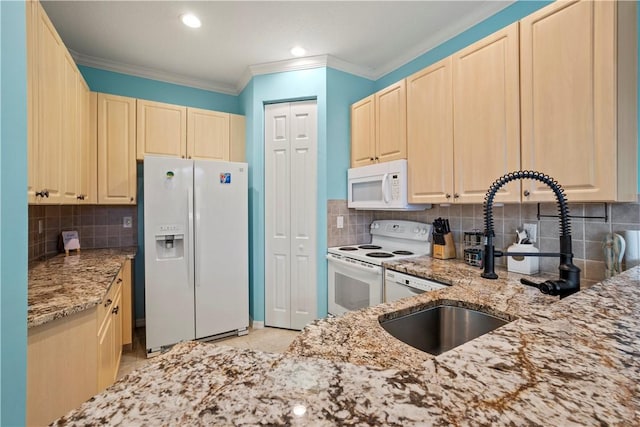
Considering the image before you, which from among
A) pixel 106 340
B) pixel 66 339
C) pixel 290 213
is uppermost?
pixel 290 213

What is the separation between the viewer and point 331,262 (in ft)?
8.97

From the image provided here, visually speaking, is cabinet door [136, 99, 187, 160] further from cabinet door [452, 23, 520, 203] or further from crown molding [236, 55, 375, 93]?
cabinet door [452, 23, 520, 203]

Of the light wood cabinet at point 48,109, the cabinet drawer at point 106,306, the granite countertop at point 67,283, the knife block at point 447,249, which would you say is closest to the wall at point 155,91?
the light wood cabinet at point 48,109

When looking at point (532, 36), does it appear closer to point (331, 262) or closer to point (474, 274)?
point (474, 274)

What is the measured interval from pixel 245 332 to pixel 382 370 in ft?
8.81

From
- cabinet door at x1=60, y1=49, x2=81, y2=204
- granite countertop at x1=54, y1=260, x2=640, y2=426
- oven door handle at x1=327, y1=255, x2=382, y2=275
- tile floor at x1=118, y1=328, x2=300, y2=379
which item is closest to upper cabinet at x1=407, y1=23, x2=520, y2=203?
oven door handle at x1=327, y1=255, x2=382, y2=275

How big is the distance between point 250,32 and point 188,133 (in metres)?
1.19

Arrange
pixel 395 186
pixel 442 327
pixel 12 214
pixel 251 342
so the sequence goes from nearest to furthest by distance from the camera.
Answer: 1. pixel 12 214
2. pixel 442 327
3. pixel 395 186
4. pixel 251 342

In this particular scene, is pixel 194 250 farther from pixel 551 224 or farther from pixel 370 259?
pixel 551 224

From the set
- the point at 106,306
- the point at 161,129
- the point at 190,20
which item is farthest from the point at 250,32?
the point at 106,306

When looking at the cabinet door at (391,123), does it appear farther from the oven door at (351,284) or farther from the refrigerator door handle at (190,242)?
the refrigerator door handle at (190,242)

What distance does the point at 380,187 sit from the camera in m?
2.51

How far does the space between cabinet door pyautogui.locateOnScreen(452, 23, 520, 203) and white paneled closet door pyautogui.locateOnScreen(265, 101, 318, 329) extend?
4.57 ft

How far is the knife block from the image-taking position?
2.20 metres
